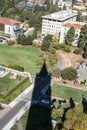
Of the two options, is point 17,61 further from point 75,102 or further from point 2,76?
point 75,102

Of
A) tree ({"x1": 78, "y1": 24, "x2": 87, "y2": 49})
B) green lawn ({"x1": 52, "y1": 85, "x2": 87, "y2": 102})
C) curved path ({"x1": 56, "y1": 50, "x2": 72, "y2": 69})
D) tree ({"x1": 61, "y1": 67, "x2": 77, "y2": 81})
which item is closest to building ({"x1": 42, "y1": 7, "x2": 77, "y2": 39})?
tree ({"x1": 78, "y1": 24, "x2": 87, "y2": 49})

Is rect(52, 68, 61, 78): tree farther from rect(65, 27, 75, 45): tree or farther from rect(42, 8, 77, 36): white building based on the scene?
rect(42, 8, 77, 36): white building

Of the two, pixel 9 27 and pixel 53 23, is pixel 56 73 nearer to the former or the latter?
pixel 9 27

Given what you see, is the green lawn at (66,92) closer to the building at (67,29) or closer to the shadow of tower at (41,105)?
the shadow of tower at (41,105)

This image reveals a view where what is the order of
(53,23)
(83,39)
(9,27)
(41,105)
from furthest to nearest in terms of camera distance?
(53,23)
(9,27)
(83,39)
(41,105)

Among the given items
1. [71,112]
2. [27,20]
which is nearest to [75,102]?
[71,112]

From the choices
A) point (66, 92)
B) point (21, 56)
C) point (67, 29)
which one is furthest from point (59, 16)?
point (66, 92)

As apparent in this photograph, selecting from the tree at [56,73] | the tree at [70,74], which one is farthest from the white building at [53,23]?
the tree at [70,74]
